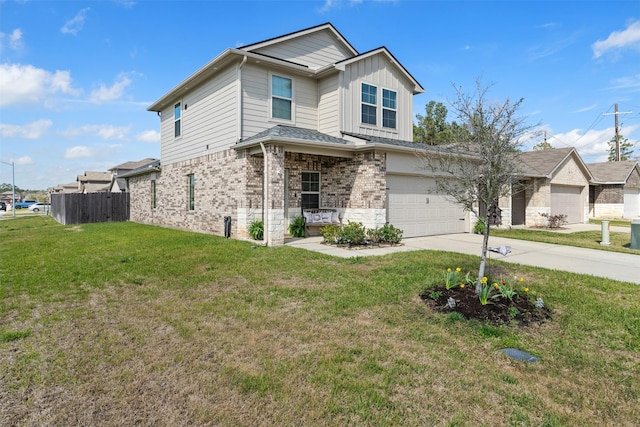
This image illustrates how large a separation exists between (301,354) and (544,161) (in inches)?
867

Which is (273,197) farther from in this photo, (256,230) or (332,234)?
(332,234)

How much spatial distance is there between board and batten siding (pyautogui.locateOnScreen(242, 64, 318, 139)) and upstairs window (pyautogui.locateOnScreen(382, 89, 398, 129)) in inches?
107

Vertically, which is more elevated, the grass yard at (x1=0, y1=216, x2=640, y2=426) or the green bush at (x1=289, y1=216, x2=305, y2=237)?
the green bush at (x1=289, y1=216, x2=305, y2=237)

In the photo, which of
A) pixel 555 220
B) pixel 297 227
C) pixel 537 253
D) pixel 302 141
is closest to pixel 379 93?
pixel 302 141

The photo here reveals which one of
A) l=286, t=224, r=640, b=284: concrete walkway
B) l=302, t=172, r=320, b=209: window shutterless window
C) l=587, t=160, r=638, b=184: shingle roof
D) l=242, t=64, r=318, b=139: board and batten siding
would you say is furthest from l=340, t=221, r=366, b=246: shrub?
l=587, t=160, r=638, b=184: shingle roof

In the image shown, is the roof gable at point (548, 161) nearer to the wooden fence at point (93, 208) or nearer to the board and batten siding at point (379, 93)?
the board and batten siding at point (379, 93)

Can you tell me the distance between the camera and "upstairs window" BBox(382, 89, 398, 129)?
14031mm

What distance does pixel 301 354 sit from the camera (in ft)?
12.2

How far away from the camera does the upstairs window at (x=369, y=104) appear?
13.4 m

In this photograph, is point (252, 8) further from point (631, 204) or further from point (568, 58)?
point (631, 204)

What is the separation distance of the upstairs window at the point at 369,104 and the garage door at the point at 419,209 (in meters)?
2.78

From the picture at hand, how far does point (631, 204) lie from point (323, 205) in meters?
27.1

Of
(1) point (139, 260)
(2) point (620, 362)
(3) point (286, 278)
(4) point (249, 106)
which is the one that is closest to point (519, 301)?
(2) point (620, 362)

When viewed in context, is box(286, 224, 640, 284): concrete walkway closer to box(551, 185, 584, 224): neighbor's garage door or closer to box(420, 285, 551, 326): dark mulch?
box(420, 285, 551, 326): dark mulch
